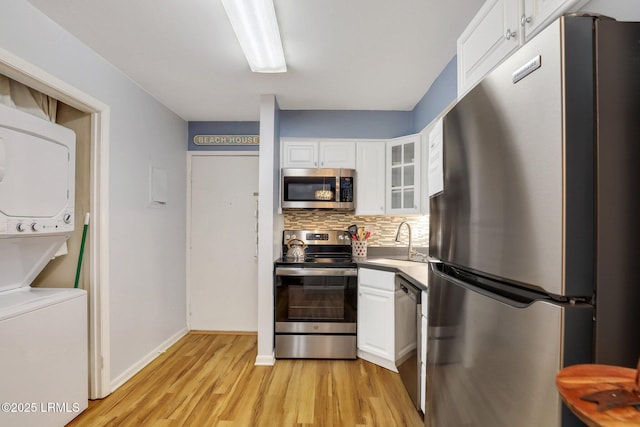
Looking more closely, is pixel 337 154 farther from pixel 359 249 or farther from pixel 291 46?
pixel 291 46

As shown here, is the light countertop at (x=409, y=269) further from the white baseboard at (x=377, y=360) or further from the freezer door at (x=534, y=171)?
the freezer door at (x=534, y=171)

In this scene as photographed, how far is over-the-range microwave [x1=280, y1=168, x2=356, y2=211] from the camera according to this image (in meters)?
3.20

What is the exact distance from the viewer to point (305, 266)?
296cm

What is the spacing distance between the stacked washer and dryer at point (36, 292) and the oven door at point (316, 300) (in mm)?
1497

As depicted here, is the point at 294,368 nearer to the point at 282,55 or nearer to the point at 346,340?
the point at 346,340

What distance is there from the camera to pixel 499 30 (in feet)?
3.90

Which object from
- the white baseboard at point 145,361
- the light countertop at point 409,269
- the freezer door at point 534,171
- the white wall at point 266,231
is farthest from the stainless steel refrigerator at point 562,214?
the white baseboard at point 145,361

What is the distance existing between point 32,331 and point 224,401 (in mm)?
1258

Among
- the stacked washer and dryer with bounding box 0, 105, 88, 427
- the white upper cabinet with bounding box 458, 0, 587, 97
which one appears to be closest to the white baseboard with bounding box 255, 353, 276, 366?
the stacked washer and dryer with bounding box 0, 105, 88, 427

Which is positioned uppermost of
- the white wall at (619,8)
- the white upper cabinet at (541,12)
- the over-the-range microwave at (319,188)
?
the white upper cabinet at (541,12)

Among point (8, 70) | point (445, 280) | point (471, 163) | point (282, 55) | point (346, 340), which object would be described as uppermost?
Answer: point (282, 55)

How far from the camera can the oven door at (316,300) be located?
2959 mm

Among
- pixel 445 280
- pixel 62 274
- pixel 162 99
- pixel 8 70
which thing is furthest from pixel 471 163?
pixel 162 99

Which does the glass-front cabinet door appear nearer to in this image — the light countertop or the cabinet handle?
the light countertop
